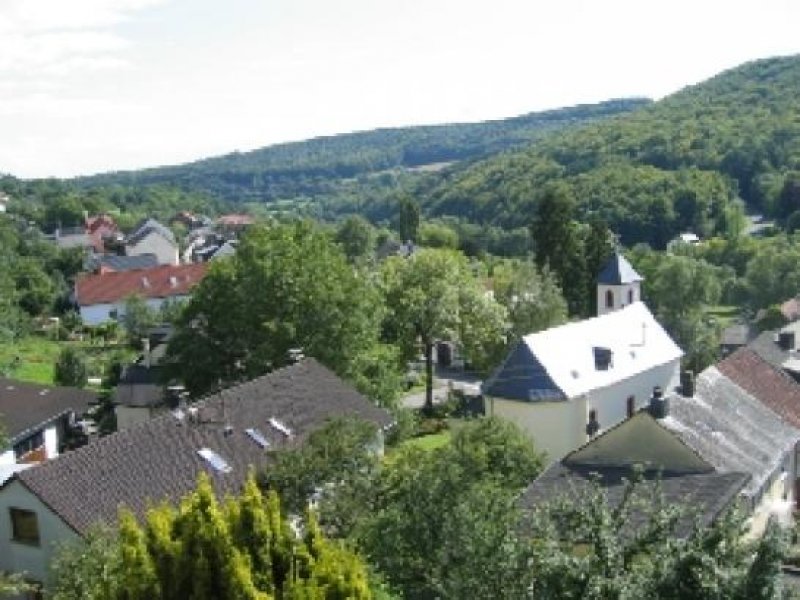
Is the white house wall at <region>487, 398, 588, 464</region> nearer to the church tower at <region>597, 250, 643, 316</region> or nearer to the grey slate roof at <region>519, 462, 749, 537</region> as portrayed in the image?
the grey slate roof at <region>519, 462, 749, 537</region>

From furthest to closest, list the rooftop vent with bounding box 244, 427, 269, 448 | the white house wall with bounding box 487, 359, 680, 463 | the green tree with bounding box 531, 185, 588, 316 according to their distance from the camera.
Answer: the green tree with bounding box 531, 185, 588, 316 → the white house wall with bounding box 487, 359, 680, 463 → the rooftop vent with bounding box 244, 427, 269, 448

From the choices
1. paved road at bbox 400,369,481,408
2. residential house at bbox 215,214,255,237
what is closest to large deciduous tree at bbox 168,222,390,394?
paved road at bbox 400,369,481,408

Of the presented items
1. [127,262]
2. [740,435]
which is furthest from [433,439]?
[127,262]

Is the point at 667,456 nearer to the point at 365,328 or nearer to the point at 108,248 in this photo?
the point at 365,328

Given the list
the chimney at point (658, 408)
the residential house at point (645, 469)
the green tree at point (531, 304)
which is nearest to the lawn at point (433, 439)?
the green tree at point (531, 304)

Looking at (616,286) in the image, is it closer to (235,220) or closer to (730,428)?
(730,428)

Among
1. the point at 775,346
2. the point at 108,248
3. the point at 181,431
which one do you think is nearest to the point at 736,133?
the point at 108,248

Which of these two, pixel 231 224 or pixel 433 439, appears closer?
pixel 433 439
